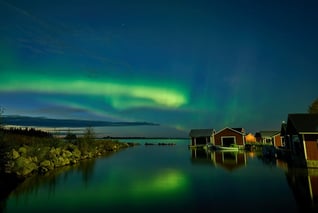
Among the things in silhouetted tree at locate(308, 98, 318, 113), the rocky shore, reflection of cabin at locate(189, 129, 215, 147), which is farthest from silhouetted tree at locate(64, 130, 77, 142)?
silhouetted tree at locate(308, 98, 318, 113)

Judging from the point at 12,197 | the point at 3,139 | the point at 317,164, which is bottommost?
the point at 12,197

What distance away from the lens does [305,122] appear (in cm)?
2067

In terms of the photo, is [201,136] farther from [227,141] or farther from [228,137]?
[228,137]

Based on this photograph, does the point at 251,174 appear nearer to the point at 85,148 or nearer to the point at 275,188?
the point at 275,188

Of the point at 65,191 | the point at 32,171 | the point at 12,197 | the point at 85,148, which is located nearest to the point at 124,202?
the point at 65,191

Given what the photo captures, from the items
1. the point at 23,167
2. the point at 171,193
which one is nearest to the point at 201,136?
the point at 23,167

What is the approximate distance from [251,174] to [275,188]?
483 cm

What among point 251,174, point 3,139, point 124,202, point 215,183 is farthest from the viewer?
point 251,174

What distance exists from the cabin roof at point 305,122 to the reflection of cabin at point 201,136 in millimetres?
34840

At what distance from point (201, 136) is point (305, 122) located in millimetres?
37110

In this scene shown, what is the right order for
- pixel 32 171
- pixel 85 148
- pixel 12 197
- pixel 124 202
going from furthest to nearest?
pixel 85 148 < pixel 32 171 < pixel 12 197 < pixel 124 202

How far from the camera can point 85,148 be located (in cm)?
3734

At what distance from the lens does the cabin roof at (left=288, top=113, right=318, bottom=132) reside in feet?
64.6

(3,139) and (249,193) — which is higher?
(3,139)
